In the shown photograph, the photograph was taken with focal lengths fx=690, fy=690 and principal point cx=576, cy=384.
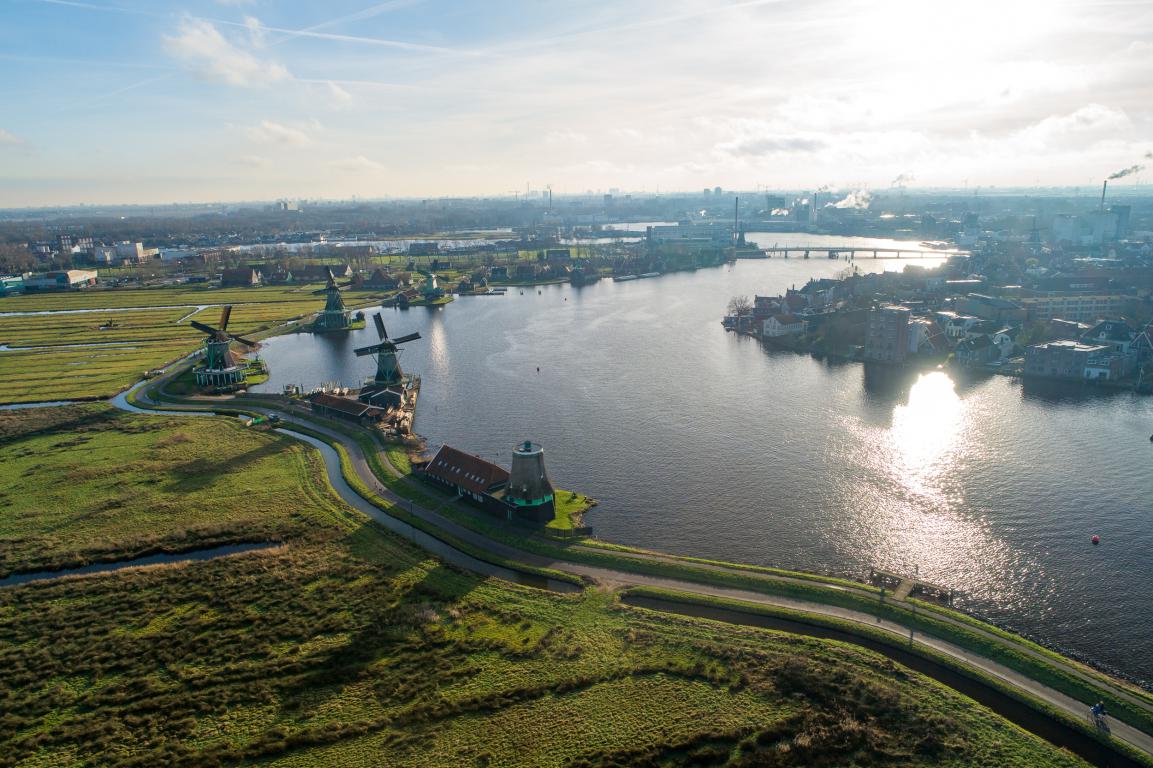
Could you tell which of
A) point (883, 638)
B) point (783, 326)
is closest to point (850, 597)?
point (883, 638)

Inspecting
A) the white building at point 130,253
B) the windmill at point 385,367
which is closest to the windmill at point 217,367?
the windmill at point 385,367

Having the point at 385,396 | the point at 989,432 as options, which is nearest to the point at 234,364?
the point at 385,396

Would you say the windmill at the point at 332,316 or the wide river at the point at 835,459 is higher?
the windmill at the point at 332,316

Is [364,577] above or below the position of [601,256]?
below

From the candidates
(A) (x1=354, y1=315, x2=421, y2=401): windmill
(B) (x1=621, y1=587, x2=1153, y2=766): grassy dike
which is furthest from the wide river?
(B) (x1=621, y1=587, x2=1153, y2=766): grassy dike

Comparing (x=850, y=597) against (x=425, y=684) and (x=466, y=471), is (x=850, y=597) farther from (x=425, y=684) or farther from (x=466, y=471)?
(x=466, y=471)

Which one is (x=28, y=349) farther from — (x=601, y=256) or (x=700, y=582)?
(x=601, y=256)

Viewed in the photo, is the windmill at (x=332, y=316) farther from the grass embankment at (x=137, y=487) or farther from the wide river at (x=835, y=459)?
the grass embankment at (x=137, y=487)
